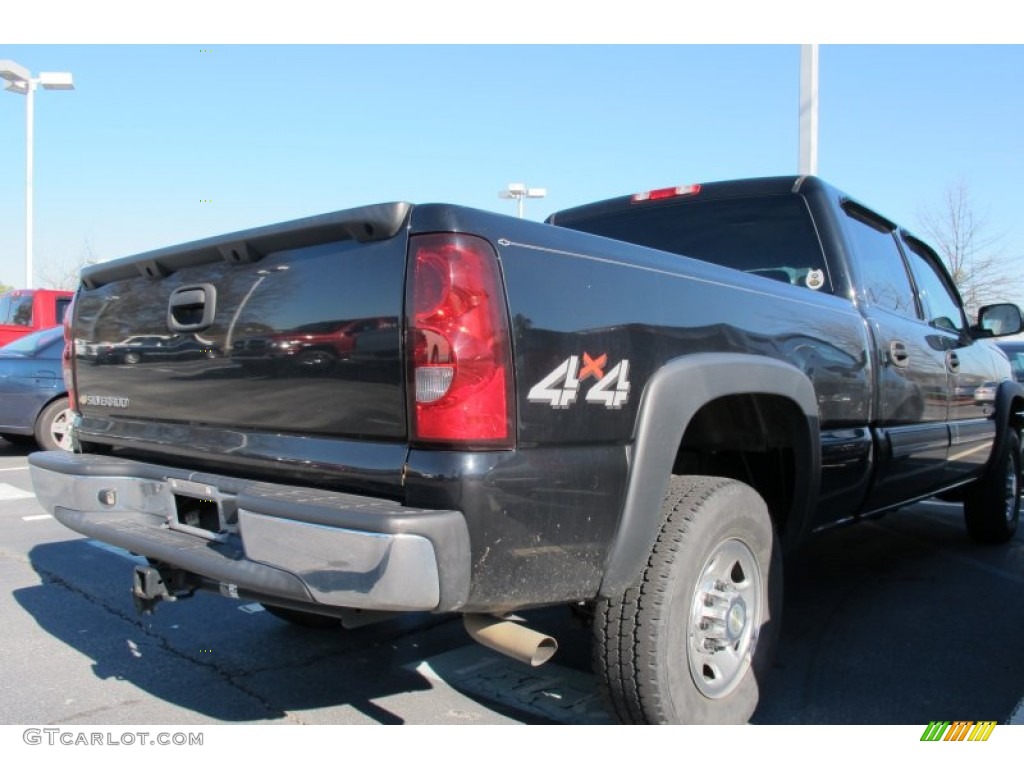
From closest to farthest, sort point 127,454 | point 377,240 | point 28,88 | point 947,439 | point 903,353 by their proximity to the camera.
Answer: point 377,240
point 127,454
point 903,353
point 947,439
point 28,88

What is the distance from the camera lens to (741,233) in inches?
154

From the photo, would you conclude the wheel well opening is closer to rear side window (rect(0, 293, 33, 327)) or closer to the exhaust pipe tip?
the exhaust pipe tip

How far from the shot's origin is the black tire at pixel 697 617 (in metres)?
2.38

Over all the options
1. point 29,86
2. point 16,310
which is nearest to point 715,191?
point 16,310

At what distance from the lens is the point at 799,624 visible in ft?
13.1

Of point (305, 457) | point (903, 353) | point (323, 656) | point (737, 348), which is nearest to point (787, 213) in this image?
point (903, 353)

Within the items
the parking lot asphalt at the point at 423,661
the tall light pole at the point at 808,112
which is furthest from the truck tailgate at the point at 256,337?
the tall light pole at the point at 808,112

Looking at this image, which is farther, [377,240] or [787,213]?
[787,213]

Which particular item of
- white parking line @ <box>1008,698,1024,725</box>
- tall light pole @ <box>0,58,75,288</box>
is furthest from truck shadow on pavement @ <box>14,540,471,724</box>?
tall light pole @ <box>0,58,75,288</box>

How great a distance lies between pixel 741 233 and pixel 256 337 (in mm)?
2460

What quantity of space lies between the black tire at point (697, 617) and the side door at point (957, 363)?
2.23 m

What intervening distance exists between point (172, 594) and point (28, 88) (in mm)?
20109

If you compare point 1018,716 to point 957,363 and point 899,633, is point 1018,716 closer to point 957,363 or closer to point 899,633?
point 899,633

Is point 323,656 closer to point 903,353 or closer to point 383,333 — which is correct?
point 383,333
